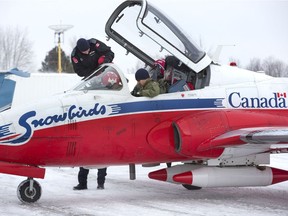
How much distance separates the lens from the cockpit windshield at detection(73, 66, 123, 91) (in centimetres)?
1009

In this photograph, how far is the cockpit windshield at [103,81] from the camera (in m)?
10.1

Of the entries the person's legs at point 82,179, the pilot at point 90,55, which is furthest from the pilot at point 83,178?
the pilot at point 90,55

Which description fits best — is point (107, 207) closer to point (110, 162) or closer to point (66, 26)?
point (110, 162)

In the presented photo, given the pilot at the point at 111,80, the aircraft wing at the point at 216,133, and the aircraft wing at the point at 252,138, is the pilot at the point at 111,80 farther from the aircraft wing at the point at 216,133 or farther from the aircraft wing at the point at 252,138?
A: the aircraft wing at the point at 252,138

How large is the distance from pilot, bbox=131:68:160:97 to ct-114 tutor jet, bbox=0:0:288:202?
11 cm

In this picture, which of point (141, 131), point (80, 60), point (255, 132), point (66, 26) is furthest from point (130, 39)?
point (66, 26)

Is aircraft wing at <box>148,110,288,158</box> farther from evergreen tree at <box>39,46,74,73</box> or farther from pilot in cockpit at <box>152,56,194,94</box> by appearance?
evergreen tree at <box>39,46,74,73</box>

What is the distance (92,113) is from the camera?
980cm

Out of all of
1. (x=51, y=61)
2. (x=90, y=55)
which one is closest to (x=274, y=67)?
(x=51, y=61)

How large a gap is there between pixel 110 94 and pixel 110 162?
106cm

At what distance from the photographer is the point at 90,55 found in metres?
11.1

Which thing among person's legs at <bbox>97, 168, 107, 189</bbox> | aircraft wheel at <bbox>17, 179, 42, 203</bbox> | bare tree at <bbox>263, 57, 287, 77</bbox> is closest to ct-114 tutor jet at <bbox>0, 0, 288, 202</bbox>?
aircraft wheel at <bbox>17, 179, 42, 203</bbox>

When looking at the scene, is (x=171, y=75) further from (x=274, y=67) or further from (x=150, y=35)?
(x=274, y=67)

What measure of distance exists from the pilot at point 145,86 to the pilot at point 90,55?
782 mm
